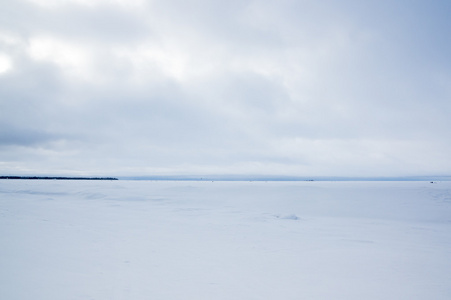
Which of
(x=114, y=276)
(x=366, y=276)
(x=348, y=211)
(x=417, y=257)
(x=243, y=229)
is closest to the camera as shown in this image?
(x=114, y=276)

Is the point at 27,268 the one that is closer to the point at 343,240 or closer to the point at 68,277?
the point at 68,277

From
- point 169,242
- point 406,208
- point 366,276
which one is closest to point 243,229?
point 169,242

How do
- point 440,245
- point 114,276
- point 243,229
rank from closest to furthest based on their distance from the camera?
point 114,276 → point 440,245 → point 243,229

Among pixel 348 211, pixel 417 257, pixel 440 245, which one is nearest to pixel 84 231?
pixel 417 257

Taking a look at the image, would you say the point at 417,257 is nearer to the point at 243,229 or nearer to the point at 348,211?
the point at 243,229

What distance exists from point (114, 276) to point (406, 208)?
79.6ft

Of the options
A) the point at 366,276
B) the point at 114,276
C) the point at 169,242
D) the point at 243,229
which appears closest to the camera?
the point at 114,276

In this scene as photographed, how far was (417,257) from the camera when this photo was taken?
9.16m

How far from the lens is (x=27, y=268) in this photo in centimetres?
652

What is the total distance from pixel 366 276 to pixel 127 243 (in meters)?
→ 7.89

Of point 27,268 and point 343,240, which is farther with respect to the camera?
point 343,240

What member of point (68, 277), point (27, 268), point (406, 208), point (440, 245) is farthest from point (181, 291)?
point (406, 208)

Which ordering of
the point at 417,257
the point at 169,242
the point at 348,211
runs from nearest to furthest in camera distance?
the point at 417,257
the point at 169,242
the point at 348,211

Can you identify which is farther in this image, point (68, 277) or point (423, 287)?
point (423, 287)
